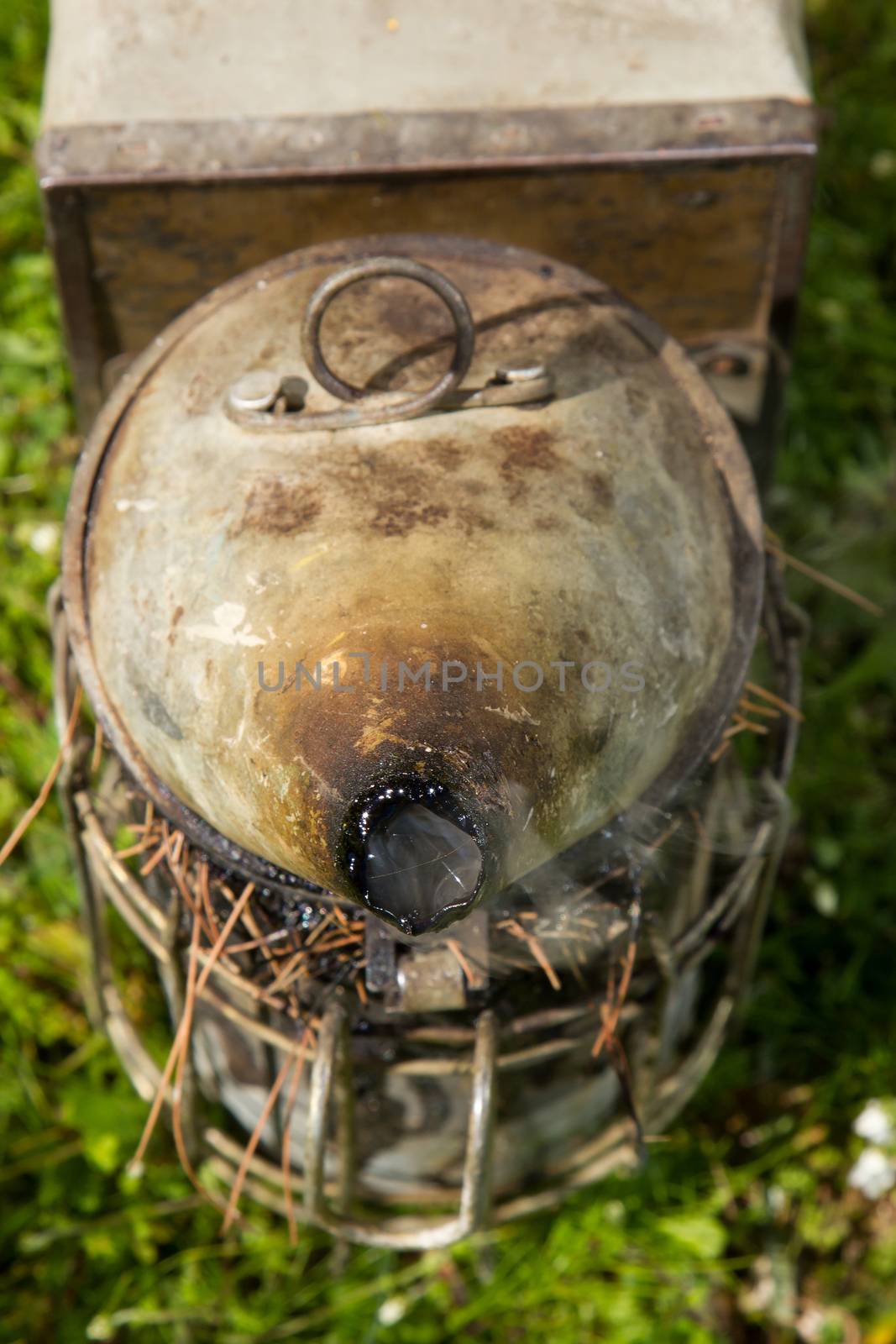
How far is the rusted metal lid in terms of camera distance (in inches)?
55.6

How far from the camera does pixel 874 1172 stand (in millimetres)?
2613

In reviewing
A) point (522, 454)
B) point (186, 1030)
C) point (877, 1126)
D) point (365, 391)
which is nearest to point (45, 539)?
point (186, 1030)

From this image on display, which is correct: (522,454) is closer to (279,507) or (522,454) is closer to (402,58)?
(279,507)

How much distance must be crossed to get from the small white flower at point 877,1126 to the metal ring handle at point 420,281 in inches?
68.1

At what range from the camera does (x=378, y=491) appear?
62.2 inches

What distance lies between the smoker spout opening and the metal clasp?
492 millimetres

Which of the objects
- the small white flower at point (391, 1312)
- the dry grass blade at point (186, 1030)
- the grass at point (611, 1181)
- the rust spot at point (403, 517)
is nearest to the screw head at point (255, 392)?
the rust spot at point (403, 517)

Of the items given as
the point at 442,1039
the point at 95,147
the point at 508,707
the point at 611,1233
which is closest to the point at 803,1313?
the point at 611,1233

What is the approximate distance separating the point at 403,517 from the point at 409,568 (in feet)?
0.27

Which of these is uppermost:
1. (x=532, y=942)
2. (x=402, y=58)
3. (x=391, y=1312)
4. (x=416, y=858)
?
(x=402, y=58)

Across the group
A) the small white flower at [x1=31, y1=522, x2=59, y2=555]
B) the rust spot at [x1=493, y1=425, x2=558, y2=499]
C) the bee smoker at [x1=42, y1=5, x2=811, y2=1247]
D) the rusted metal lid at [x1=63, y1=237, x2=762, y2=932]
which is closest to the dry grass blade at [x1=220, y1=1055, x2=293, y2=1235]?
the bee smoker at [x1=42, y1=5, x2=811, y2=1247]

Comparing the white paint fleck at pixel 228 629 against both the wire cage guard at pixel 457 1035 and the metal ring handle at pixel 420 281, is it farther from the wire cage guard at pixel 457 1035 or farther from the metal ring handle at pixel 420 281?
the wire cage guard at pixel 457 1035

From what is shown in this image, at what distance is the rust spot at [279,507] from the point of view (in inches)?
62.1

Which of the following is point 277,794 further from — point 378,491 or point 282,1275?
point 282,1275
